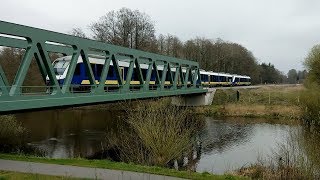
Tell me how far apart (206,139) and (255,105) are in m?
21.4

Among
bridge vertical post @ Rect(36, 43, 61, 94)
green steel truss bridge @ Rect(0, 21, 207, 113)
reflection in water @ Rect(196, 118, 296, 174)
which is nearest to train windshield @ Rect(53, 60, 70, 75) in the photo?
green steel truss bridge @ Rect(0, 21, 207, 113)

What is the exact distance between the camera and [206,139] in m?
28.1

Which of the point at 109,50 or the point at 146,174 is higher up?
the point at 109,50

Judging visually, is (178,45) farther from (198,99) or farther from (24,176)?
(24,176)

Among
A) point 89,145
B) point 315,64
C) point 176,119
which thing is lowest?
point 89,145

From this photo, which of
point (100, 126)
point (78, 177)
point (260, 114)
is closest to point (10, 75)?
point (100, 126)

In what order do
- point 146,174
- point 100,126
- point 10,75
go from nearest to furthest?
point 146,174
point 100,126
point 10,75

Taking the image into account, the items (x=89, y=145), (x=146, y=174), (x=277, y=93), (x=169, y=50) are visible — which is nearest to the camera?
(x=146, y=174)

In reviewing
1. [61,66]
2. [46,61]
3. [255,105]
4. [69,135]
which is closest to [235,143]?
[69,135]

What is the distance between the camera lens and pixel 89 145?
2561 centimetres

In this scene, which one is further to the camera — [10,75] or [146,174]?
[10,75]

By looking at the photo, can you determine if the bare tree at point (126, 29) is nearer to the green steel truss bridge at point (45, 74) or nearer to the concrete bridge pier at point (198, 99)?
the concrete bridge pier at point (198, 99)

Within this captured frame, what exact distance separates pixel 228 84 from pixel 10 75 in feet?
136

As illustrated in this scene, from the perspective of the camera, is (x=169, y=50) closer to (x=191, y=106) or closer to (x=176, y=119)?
(x=191, y=106)
